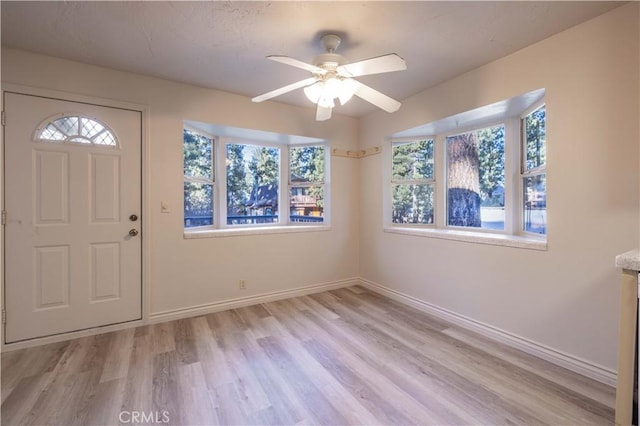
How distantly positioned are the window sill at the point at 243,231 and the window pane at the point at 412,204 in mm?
962

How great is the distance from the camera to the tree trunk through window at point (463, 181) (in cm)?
A: 294

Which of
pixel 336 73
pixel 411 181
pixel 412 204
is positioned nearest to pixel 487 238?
pixel 412 204

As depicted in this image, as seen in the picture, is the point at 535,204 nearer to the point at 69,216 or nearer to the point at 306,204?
the point at 306,204

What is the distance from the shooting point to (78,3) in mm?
1657

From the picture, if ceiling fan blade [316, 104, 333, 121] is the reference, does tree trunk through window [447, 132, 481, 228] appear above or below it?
below

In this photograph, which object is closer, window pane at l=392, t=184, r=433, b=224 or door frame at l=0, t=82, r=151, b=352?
door frame at l=0, t=82, r=151, b=352

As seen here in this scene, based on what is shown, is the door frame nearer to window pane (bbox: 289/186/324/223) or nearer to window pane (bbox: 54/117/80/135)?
window pane (bbox: 54/117/80/135)

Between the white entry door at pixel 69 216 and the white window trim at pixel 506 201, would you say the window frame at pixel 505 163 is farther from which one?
the white entry door at pixel 69 216

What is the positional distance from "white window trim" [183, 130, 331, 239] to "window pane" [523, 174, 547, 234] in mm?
2165

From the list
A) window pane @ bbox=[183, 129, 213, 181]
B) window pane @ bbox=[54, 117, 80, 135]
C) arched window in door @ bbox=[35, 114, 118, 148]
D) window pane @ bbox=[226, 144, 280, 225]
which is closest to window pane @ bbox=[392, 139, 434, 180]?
window pane @ bbox=[226, 144, 280, 225]

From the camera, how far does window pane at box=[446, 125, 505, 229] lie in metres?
2.74

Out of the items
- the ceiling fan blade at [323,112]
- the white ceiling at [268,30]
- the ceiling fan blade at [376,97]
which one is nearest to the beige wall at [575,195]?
the white ceiling at [268,30]

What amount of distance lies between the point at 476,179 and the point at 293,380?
2.64m

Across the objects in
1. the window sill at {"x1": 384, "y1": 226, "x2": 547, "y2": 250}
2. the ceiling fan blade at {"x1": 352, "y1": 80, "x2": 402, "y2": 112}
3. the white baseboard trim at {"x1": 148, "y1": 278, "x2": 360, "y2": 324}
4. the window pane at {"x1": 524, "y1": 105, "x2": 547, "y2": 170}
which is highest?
the ceiling fan blade at {"x1": 352, "y1": 80, "x2": 402, "y2": 112}
